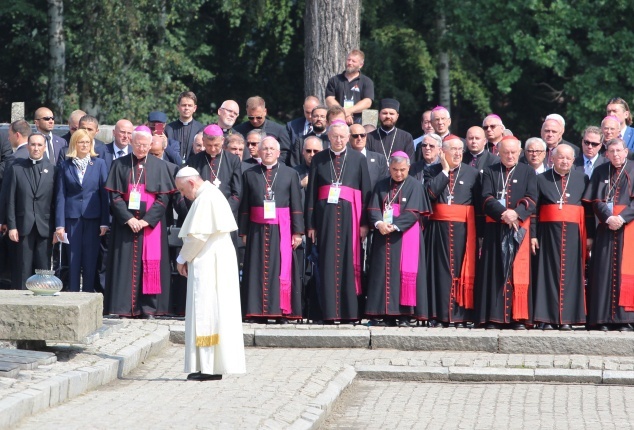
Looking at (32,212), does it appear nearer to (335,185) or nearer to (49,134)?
(49,134)

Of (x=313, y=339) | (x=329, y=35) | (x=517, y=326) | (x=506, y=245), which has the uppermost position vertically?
(x=329, y=35)

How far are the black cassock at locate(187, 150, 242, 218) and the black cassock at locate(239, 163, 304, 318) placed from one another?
0.44ft

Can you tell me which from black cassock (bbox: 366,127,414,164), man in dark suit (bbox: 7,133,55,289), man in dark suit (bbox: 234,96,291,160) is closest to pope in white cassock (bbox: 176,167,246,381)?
man in dark suit (bbox: 7,133,55,289)

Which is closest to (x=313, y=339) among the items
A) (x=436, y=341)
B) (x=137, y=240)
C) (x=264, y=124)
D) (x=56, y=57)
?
(x=436, y=341)

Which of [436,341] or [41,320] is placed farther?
[436,341]

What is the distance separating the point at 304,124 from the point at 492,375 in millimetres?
5545

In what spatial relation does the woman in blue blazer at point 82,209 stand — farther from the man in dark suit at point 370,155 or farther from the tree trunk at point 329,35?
the tree trunk at point 329,35

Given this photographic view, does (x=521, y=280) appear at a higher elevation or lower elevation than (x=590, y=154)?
lower

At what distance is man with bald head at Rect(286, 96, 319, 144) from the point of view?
17.1 metres

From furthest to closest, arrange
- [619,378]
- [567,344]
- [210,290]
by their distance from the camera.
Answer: [567,344] < [619,378] < [210,290]

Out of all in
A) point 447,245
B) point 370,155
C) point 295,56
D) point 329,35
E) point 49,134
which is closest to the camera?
point 447,245

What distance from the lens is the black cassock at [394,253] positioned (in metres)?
15.0

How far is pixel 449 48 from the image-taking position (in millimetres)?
31938

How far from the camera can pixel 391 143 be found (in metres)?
16.9
